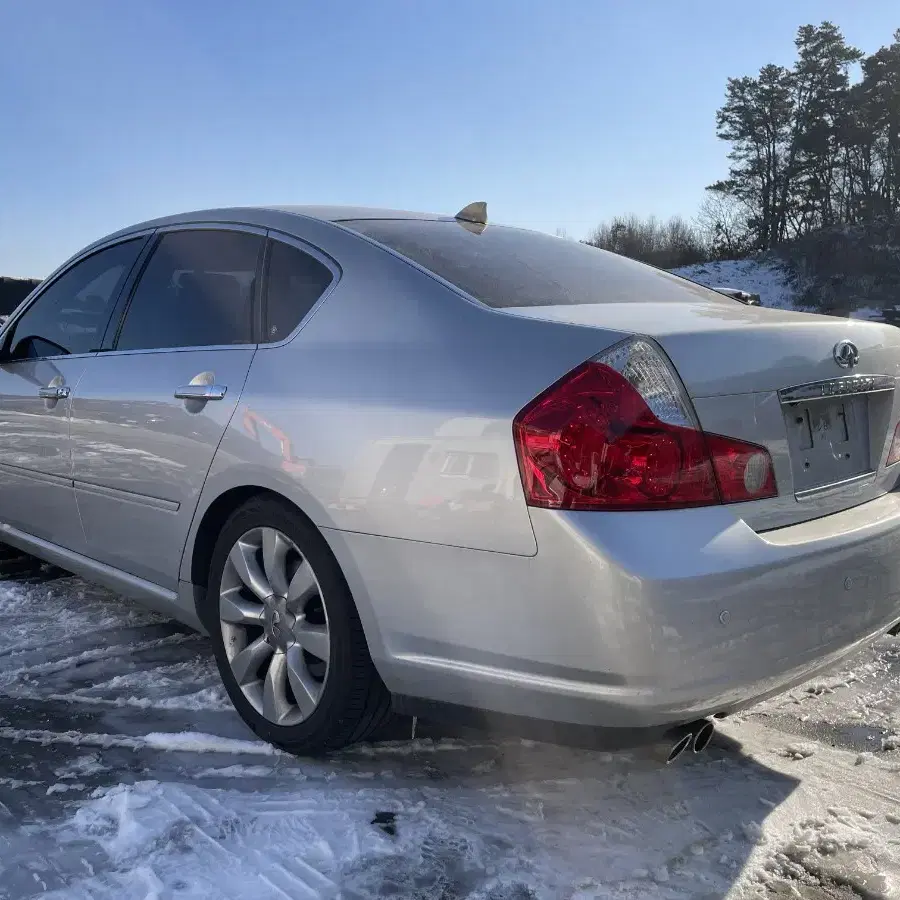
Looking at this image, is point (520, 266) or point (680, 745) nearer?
point (680, 745)

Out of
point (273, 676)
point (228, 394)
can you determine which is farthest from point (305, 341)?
point (273, 676)

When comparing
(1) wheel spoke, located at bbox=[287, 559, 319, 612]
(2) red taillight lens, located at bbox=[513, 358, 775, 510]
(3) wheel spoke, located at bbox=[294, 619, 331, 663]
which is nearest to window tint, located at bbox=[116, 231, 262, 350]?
(1) wheel spoke, located at bbox=[287, 559, 319, 612]

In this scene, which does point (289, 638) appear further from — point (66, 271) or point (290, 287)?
point (66, 271)

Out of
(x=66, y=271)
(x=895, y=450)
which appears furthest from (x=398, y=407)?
(x=66, y=271)

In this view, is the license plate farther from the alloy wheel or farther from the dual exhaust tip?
the alloy wheel

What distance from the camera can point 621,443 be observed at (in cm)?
197

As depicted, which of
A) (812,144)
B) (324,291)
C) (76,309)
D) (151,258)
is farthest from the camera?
(812,144)

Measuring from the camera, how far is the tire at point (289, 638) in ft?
8.00

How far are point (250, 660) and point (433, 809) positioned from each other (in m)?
0.70

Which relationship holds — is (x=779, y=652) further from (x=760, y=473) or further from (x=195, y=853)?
(x=195, y=853)

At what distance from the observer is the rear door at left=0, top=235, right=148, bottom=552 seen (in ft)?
11.6

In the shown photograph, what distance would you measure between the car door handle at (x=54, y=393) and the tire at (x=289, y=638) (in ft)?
3.65

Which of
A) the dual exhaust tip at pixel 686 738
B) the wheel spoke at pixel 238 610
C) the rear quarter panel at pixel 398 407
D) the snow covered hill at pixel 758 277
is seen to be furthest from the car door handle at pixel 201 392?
the snow covered hill at pixel 758 277

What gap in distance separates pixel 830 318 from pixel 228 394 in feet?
5.46
